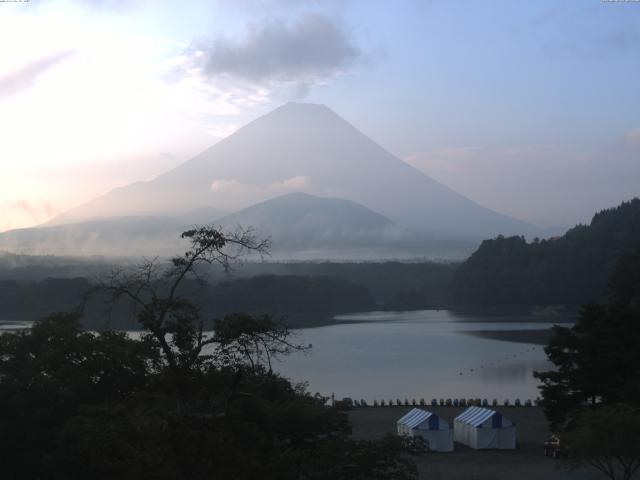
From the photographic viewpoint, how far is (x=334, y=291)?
78.1 m

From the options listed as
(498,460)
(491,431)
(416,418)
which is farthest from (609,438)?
(416,418)

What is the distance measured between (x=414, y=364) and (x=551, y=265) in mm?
46727

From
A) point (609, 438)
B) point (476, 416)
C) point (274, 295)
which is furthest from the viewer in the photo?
point (274, 295)

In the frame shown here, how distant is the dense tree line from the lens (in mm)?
74000

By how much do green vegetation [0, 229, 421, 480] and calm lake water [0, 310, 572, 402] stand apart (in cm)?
A: 1161

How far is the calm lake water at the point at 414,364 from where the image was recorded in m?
25.8

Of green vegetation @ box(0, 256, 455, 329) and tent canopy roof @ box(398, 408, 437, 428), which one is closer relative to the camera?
tent canopy roof @ box(398, 408, 437, 428)

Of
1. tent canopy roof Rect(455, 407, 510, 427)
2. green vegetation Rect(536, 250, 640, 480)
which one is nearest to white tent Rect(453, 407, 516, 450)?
tent canopy roof Rect(455, 407, 510, 427)

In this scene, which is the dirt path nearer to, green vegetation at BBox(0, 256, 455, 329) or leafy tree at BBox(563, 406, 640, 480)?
leafy tree at BBox(563, 406, 640, 480)

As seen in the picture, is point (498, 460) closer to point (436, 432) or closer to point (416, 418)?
point (436, 432)

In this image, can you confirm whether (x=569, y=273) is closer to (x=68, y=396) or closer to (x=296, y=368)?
(x=296, y=368)

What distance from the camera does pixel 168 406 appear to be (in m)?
6.21

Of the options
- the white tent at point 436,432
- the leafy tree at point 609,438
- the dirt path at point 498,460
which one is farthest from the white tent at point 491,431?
the leafy tree at point 609,438

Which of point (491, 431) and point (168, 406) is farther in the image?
point (491, 431)
